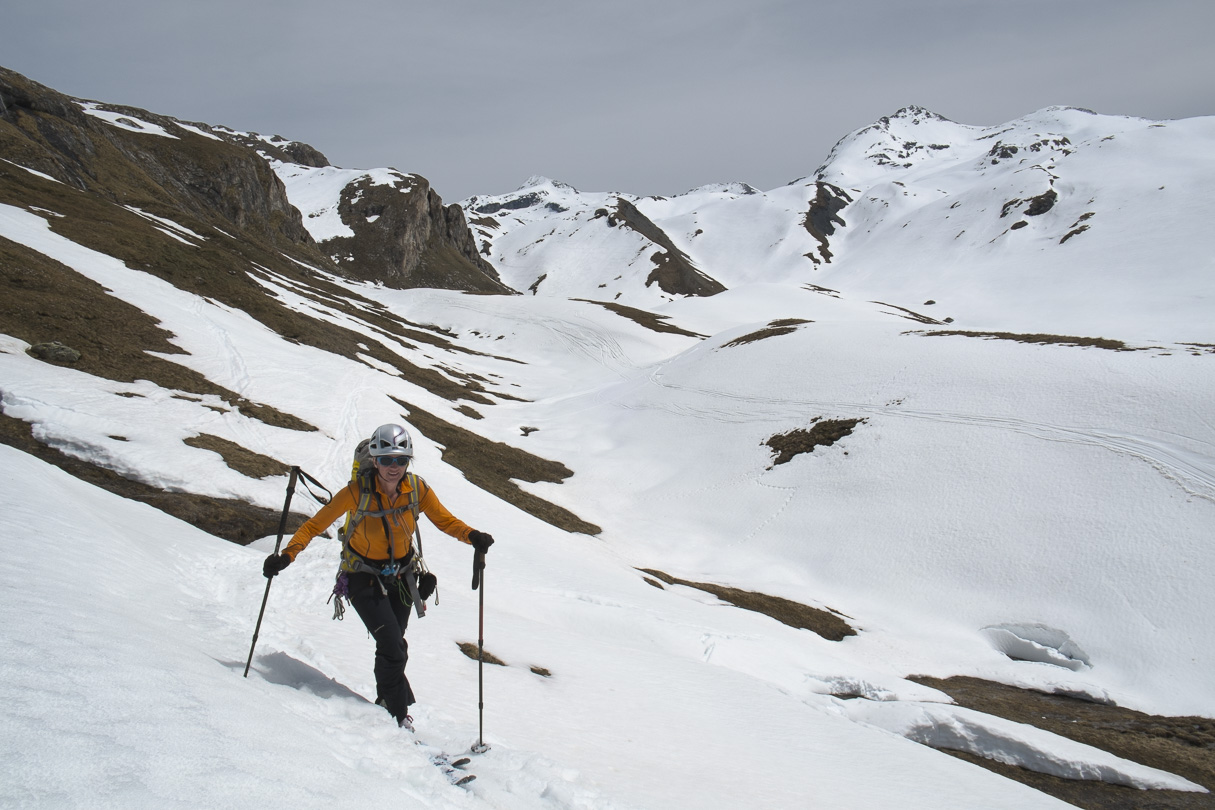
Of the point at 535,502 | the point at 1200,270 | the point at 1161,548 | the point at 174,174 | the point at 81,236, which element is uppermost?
the point at 1200,270

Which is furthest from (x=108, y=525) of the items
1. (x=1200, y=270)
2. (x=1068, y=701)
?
(x=1200, y=270)

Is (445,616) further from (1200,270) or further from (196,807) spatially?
(1200,270)

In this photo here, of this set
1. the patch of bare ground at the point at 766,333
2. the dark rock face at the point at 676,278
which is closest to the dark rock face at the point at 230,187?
the dark rock face at the point at 676,278

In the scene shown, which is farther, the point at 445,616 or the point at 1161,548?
the point at 1161,548

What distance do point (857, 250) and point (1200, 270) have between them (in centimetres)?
8680

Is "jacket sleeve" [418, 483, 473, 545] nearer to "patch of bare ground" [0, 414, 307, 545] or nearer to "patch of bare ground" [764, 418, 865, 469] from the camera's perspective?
"patch of bare ground" [0, 414, 307, 545]

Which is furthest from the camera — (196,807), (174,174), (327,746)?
(174,174)

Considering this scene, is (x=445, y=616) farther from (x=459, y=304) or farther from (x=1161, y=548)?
(x=459, y=304)

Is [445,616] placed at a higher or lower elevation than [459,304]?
lower

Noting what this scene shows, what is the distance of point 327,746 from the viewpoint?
5109 millimetres

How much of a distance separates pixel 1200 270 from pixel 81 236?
131m

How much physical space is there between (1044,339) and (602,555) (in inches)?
1218

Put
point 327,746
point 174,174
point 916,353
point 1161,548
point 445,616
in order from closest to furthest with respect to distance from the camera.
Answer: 1. point 327,746
2. point 445,616
3. point 1161,548
4. point 916,353
5. point 174,174

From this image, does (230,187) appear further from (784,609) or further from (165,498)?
(784,609)
